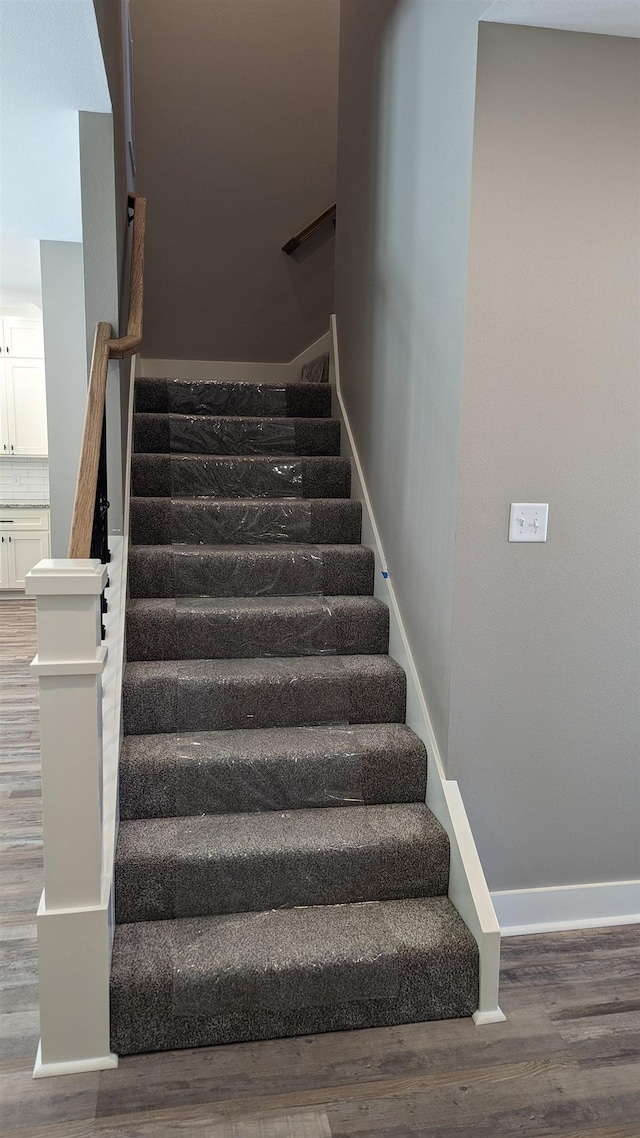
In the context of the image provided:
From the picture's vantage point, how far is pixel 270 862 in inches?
78.9

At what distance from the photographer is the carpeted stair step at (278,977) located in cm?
175

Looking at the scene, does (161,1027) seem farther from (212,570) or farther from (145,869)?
(212,570)

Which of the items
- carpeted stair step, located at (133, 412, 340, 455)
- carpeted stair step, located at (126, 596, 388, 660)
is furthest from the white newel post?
carpeted stair step, located at (133, 412, 340, 455)

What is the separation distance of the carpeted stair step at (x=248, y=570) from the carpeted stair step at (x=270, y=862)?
0.85 m

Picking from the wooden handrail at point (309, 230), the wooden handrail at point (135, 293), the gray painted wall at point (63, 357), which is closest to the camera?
the wooden handrail at point (135, 293)

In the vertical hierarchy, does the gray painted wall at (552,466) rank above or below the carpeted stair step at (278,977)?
above

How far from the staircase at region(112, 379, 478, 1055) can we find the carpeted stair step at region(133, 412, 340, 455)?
0.23 meters

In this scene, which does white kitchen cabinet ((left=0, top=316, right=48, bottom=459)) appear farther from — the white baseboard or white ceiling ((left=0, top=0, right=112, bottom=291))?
the white baseboard

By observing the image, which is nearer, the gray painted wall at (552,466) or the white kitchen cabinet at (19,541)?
the gray painted wall at (552,466)

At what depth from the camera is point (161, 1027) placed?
175 cm

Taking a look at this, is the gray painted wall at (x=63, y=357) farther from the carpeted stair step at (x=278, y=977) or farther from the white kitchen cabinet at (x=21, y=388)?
the white kitchen cabinet at (x=21, y=388)

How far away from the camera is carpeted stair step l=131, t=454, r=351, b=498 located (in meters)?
3.12

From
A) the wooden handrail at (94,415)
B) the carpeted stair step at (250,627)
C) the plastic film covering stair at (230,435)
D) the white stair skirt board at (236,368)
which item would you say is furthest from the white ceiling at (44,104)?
the carpeted stair step at (250,627)

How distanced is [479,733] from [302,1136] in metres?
1.02
